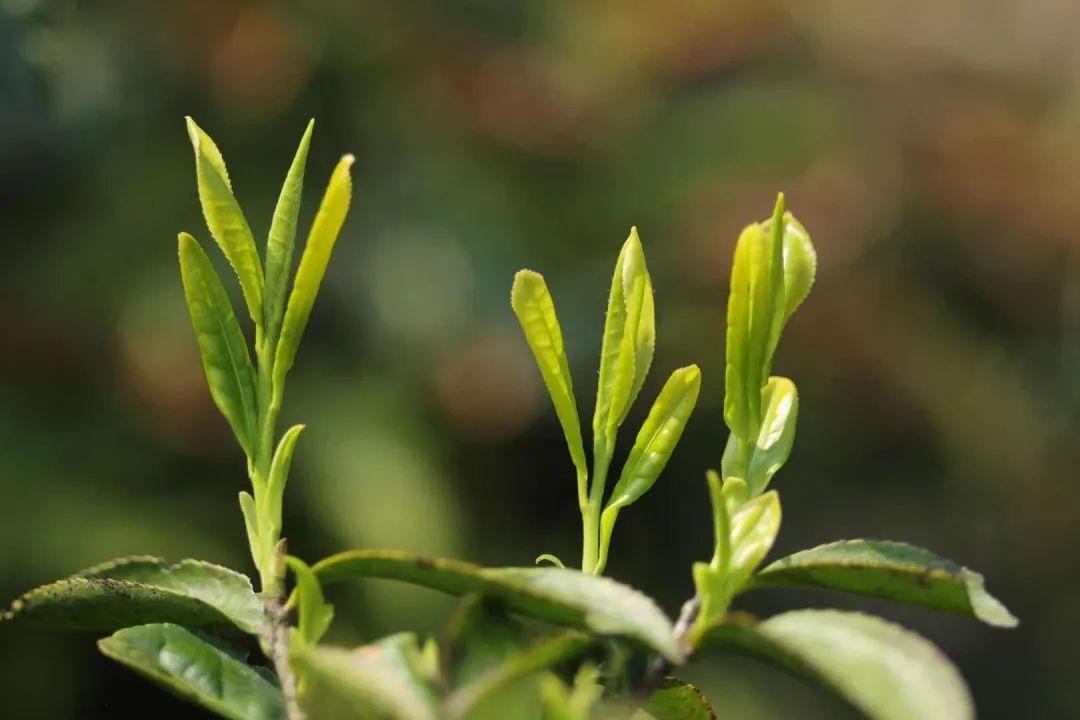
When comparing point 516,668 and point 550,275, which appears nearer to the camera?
point 516,668

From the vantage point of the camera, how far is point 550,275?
215 cm

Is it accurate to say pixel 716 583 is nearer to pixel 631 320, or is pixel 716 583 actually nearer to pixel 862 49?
pixel 631 320

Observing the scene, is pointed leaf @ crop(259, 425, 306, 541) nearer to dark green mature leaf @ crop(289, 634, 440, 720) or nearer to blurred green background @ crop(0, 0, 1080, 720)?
dark green mature leaf @ crop(289, 634, 440, 720)

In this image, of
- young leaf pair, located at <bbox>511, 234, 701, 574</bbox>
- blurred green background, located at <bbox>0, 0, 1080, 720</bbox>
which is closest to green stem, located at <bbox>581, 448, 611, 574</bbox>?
young leaf pair, located at <bbox>511, 234, 701, 574</bbox>

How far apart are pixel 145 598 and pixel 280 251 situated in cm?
7

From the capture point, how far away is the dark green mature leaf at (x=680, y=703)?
26 centimetres

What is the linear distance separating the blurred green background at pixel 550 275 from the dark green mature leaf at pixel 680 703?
1.39 meters

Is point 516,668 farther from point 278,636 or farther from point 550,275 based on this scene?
point 550,275

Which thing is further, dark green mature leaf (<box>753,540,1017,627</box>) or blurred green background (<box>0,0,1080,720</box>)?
blurred green background (<box>0,0,1080,720</box>)

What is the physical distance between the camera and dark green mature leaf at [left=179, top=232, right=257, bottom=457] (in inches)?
10.0

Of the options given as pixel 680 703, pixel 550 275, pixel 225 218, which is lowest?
pixel 680 703

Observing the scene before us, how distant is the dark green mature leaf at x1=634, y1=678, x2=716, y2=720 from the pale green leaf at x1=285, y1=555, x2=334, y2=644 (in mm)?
68

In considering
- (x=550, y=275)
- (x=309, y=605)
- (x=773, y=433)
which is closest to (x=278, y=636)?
(x=309, y=605)

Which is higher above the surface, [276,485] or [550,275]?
[550,275]
